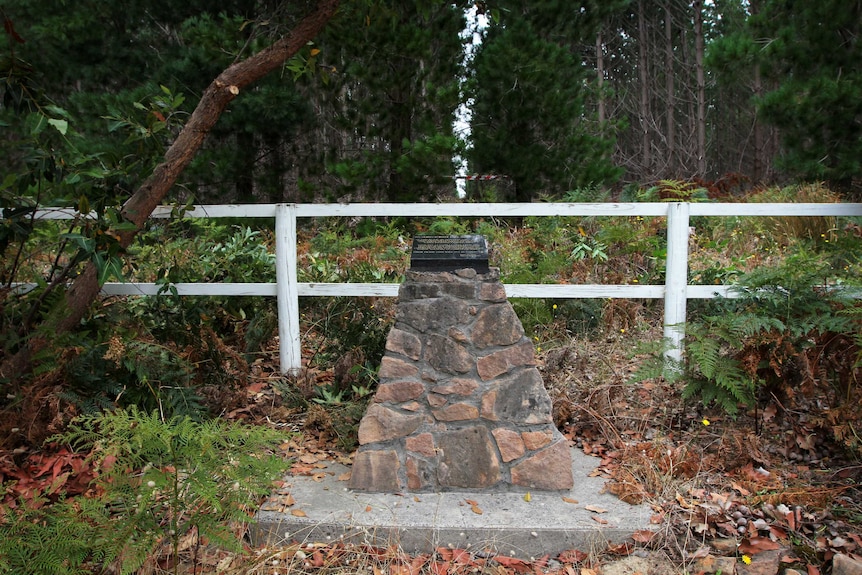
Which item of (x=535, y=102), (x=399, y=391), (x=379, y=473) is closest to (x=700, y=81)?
(x=535, y=102)

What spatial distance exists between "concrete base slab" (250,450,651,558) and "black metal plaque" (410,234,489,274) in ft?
3.76

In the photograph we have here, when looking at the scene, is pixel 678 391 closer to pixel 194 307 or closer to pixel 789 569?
pixel 789 569

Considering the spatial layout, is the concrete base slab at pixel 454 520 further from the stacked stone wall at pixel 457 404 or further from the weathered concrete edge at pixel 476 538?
the stacked stone wall at pixel 457 404

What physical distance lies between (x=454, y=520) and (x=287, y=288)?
218cm

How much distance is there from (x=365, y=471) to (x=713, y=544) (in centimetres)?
166

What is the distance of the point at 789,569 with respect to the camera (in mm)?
2969

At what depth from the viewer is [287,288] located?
4.73 meters

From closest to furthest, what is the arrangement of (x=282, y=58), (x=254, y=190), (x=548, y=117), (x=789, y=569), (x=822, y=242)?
(x=789, y=569)
(x=282, y=58)
(x=822, y=242)
(x=548, y=117)
(x=254, y=190)

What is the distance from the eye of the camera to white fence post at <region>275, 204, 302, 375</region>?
4.70 m

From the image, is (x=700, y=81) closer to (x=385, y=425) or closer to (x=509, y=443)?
(x=509, y=443)

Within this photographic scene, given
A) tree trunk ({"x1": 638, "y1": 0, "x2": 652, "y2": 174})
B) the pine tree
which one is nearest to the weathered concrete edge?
the pine tree

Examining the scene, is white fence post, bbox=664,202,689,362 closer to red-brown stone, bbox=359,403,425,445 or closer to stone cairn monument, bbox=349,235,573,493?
stone cairn monument, bbox=349,235,573,493

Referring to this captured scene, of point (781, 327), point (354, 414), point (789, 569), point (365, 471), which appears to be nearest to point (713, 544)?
point (789, 569)

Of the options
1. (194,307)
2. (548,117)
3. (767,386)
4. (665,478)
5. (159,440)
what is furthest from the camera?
(548,117)
